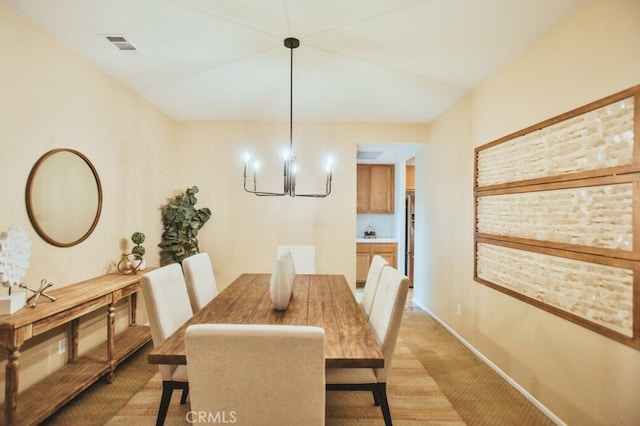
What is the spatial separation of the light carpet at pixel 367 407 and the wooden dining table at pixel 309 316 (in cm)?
72

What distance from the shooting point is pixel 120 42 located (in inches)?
92.1

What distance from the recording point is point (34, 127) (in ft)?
7.08

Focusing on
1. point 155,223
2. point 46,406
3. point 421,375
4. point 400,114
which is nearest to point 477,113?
point 400,114

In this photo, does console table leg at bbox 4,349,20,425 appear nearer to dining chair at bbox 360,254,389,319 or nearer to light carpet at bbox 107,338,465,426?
light carpet at bbox 107,338,465,426

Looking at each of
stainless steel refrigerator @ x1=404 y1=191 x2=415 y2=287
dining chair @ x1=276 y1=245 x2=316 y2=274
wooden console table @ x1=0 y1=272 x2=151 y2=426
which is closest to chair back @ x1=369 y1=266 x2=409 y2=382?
dining chair @ x1=276 y1=245 x2=316 y2=274

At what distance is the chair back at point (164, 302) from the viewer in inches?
68.0

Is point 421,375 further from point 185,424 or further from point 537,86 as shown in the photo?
point 537,86

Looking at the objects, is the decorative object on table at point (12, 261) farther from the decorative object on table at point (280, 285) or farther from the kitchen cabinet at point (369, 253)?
the kitchen cabinet at point (369, 253)

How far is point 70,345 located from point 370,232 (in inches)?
194

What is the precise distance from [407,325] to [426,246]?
1.18 m

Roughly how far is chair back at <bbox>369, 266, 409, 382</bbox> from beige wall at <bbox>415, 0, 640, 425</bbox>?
3.69ft

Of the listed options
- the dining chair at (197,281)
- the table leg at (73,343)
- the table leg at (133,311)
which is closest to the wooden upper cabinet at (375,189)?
the dining chair at (197,281)

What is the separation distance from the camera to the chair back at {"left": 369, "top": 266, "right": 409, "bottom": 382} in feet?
5.58

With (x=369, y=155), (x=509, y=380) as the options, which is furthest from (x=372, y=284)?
(x=369, y=155)
